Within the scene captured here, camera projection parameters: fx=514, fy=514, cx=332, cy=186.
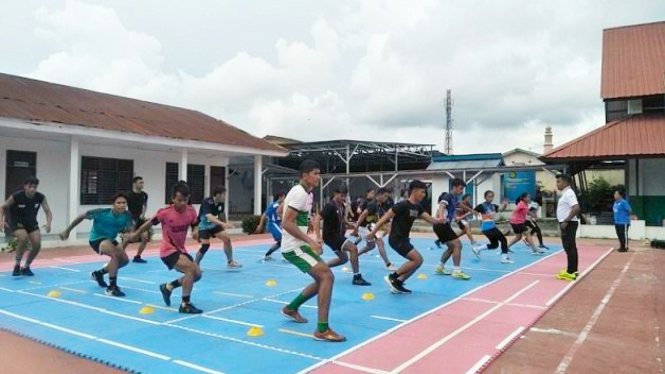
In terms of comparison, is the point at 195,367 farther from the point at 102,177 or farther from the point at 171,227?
the point at 102,177

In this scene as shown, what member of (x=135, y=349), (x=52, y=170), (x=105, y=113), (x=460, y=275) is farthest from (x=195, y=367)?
(x=105, y=113)

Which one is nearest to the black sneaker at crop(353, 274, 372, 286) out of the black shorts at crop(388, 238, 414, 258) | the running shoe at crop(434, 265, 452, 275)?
the black shorts at crop(388, 238, 414, 258)

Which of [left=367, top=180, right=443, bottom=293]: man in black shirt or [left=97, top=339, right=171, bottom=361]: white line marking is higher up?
[left=367, top=180, right=443, bottom=293]: man in black shirt

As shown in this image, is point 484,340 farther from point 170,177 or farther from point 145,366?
point 170,177

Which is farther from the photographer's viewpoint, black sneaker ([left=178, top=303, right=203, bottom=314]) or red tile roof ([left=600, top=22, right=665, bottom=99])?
red tile roof ([left=600, top=22, right=665, bottom=99])

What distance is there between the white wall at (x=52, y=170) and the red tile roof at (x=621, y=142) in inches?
696

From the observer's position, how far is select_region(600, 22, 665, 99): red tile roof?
2052 cm

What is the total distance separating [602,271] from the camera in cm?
1091

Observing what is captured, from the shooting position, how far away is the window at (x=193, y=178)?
71.2ft

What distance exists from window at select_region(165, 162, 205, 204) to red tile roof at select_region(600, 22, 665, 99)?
17255 mm

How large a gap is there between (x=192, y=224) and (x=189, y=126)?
50.3 feet

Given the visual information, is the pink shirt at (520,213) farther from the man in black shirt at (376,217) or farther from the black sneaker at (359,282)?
the black sneaker at (359,282)

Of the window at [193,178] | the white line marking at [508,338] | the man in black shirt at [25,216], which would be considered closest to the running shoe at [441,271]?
the white line marking at [508,338]

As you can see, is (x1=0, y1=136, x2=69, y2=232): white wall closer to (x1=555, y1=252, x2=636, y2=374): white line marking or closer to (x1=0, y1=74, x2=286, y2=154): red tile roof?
(x1=0, y1=74, x2=286, y2=154): red tile roof
